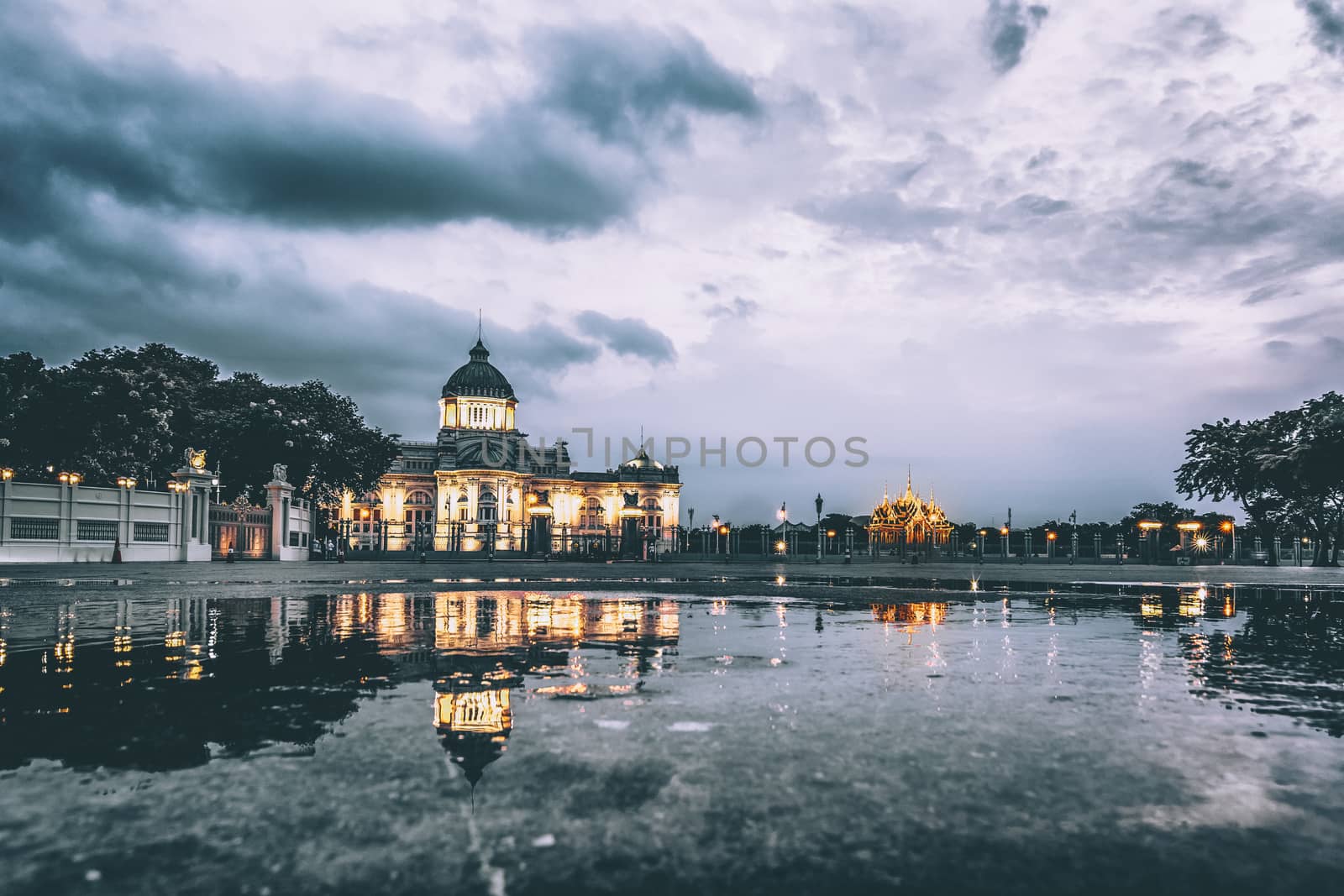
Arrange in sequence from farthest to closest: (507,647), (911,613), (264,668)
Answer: (911,613)
(507,647)
(264,668)

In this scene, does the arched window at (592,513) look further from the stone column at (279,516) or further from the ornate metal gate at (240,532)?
the ornate metal gate at (240,532)

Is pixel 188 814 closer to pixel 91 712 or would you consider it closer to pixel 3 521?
pixel 91 712

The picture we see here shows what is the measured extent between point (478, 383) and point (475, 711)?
425 feet

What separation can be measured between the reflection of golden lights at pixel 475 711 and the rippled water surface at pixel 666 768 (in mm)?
35

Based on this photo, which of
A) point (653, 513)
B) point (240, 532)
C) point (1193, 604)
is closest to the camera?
point (1193, 604)

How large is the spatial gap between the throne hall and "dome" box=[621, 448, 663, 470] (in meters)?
0.17

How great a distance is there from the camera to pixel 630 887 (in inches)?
106

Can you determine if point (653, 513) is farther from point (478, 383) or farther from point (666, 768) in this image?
point (666, 768)

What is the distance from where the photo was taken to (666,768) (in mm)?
4109

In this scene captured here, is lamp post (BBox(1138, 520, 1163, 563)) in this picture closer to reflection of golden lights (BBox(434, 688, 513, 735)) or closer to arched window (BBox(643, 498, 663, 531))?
reflection of golden lights (BBox(434, 688, 513, 735))

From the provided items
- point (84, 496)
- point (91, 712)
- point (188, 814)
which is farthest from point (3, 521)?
point (188, 814)

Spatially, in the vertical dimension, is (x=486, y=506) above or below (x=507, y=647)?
above

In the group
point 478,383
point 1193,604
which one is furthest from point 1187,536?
point 478,383

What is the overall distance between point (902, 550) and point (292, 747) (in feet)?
202
